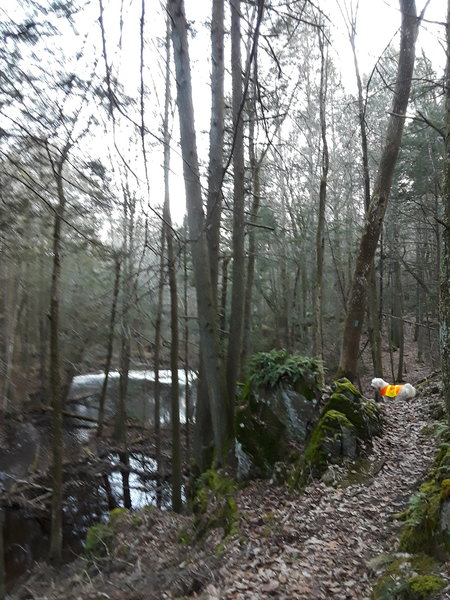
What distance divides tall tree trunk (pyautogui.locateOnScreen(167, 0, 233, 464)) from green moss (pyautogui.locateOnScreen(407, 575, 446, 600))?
5229 mm

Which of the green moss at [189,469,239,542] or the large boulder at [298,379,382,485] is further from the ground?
the large boulder at [298,379,382,485]

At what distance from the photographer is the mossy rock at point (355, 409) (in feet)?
25.4

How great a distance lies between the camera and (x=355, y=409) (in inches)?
309

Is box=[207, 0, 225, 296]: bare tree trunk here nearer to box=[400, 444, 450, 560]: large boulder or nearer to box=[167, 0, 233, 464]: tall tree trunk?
box=[167, 0, 233, 464]: tall tree trunk

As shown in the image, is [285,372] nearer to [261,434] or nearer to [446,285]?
[261,434]

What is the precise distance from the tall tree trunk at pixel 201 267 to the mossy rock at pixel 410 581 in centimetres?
471

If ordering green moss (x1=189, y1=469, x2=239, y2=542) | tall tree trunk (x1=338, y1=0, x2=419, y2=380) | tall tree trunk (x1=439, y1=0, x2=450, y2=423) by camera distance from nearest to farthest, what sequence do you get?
tall tree trunk (x1=439, y1=0, x2=450, y2=423), green moss (x1=189, y1=469, x2=239, y2=542), tall tree trunk (x1=338, y1=0, x2=419, y2=380)

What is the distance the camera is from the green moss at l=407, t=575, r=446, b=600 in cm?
348

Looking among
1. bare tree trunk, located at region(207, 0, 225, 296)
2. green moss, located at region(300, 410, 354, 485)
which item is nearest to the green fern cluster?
green moss, located at region(300, 410, 354, 485)

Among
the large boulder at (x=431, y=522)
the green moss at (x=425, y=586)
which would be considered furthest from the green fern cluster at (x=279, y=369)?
Result: the green moss at (x=425, y=586)

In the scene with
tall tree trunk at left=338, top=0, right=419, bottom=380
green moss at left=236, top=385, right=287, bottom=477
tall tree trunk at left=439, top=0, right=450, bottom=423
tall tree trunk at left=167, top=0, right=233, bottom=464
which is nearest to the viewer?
tall tree trunk at left=439, top=0, right=450, bottom=423

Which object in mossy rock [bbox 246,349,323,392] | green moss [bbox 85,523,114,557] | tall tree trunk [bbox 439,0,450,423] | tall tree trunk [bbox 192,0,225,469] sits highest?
tall tree trunk [bbox 192,0,225,469]

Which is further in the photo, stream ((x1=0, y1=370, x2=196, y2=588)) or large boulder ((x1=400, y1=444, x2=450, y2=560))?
stream ((x1=0, y1=370, x2=196, y2=588))

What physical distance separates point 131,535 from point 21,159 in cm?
654
